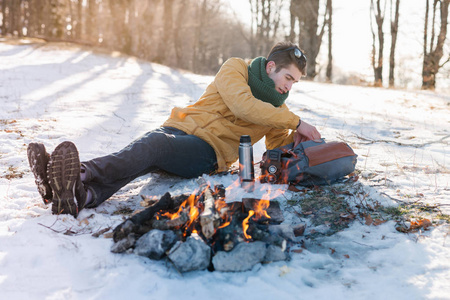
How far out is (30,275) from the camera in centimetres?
223

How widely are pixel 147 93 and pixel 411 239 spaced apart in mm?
9458

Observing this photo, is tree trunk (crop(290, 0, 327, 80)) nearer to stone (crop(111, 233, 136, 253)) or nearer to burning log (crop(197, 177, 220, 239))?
burning log (crop(197, 177, 220, 239))

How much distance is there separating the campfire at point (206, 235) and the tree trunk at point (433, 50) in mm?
17171

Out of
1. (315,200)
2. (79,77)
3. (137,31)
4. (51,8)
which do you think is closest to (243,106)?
(315,200)

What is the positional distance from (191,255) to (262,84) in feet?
6.72

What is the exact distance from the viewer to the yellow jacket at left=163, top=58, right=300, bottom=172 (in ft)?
11.7

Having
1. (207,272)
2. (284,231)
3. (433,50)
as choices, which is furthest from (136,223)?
(433,50)

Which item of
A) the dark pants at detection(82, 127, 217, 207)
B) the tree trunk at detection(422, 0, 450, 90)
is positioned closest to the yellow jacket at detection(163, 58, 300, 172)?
the dark pants at detection(82, 127, 217, 207)

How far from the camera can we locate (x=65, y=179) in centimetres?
284

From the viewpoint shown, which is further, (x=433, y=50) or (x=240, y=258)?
(x=433, y=50)

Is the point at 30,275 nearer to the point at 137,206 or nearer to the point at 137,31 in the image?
the point at 137,206

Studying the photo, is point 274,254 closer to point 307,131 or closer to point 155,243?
point 155,243

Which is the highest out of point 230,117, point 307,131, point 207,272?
point 230,117

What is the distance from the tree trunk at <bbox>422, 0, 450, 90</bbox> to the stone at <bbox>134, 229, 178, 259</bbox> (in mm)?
17699
